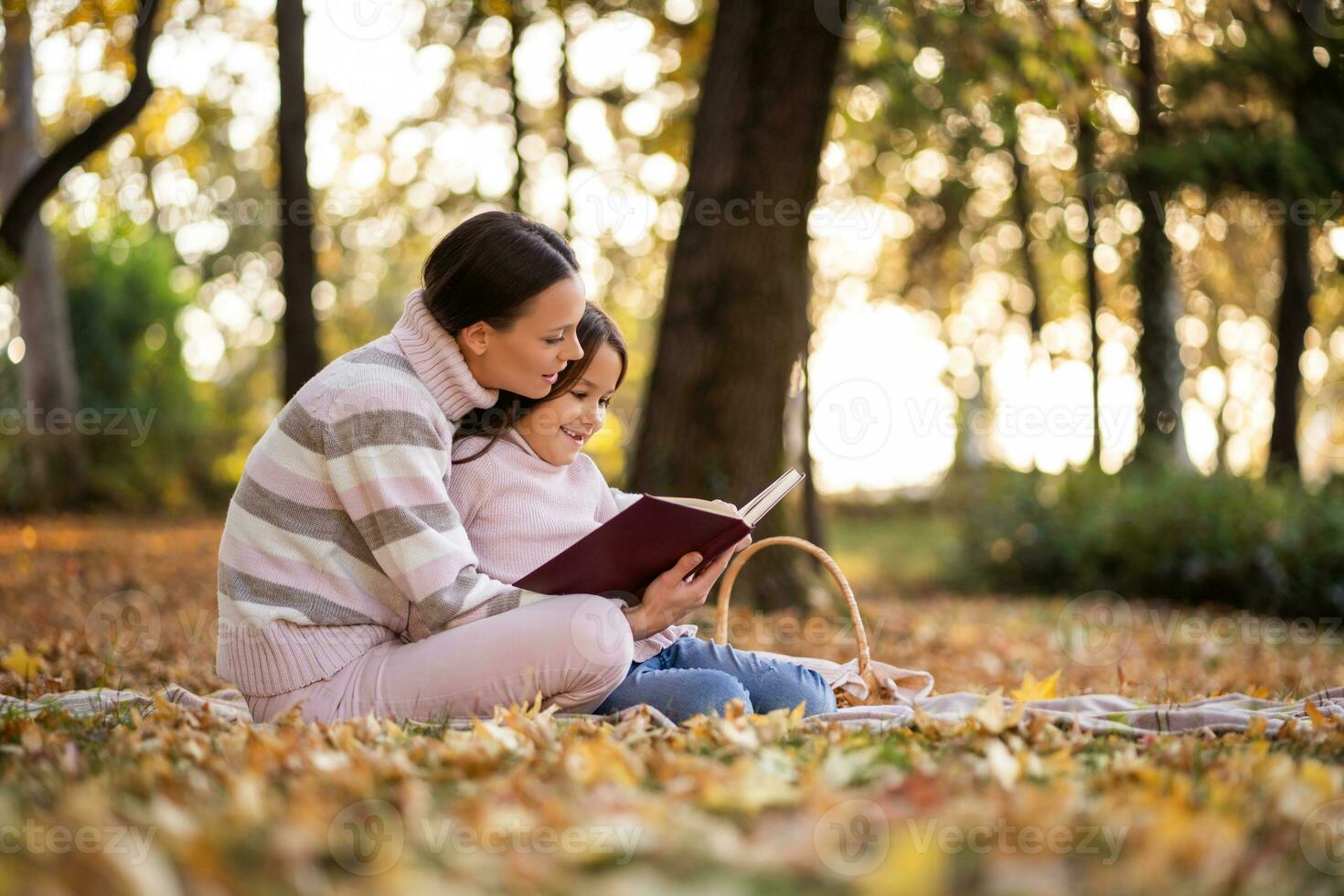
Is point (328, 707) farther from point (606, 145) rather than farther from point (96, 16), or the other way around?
point (606, 145)

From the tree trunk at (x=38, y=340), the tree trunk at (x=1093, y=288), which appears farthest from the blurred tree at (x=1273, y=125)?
the tree trunk at (x=38, y=340)

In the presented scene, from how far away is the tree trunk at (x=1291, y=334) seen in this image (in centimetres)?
1214

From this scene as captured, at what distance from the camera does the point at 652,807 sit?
1.78 meters

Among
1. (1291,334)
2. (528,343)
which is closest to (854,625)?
(528,343)

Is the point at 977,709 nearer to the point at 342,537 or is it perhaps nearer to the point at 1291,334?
the point at 342,537

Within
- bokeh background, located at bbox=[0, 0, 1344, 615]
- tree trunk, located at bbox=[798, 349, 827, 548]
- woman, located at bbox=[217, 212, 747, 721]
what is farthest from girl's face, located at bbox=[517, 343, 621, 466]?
tree trunk, located at bbox=[798, 349, 827, 548]

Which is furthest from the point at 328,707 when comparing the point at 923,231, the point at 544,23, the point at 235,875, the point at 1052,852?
the point at 923,231

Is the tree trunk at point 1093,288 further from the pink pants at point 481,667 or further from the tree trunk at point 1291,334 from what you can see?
the pink pants at point 481,667

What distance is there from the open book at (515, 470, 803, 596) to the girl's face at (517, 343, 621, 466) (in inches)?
19.3

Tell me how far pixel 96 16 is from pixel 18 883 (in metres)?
7.56

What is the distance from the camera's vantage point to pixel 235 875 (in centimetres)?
146

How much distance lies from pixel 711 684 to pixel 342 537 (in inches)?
40.1

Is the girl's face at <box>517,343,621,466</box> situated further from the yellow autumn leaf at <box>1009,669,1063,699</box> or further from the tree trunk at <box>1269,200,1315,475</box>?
the tree trunk at <box>1269,200,1315,475</box>

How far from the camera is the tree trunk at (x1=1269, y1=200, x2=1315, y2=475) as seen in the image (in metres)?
12.1
